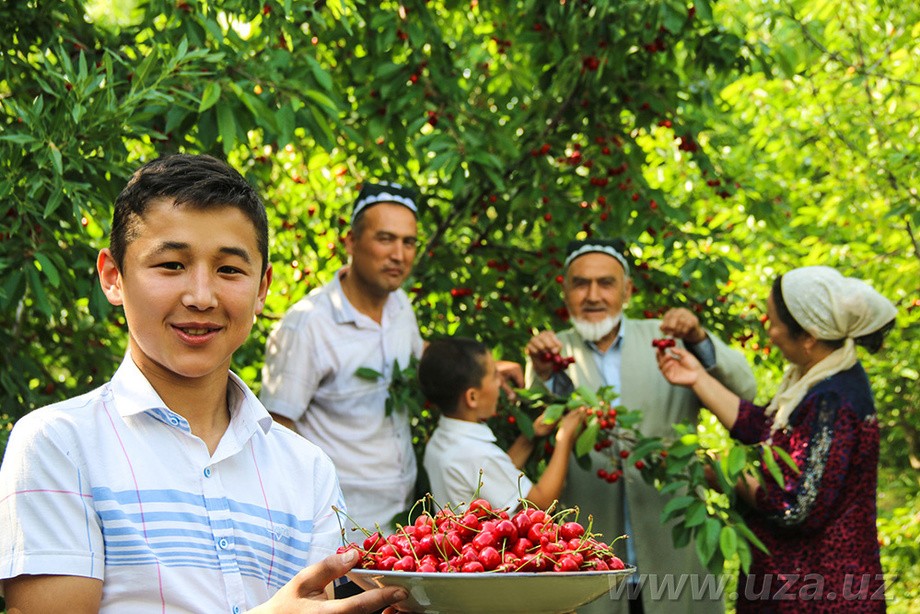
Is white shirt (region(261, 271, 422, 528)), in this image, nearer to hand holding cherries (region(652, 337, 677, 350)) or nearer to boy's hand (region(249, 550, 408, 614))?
hand holding cherries (region(652, 337, 677, 350))

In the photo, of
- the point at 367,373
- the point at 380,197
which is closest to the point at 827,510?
the point at 367,373

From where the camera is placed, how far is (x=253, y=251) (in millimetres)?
1741

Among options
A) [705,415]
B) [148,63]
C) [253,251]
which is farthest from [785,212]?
[253,251]

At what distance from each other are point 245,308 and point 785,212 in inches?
196

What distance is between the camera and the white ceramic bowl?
1474 millimetres

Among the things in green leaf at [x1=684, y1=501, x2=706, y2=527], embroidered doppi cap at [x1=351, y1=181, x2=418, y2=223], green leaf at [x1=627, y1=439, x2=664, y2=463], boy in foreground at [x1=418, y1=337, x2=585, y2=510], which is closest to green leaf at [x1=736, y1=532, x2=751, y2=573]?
green leaf at [x1=684, y1=501, x2=706, y2=527]

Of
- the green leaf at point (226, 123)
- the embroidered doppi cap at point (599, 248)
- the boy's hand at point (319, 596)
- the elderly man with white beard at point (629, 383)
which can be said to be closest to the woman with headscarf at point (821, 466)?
the elderly man with white beard at point (629, 383)

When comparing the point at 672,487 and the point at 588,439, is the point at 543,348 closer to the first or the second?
the point at 588,439

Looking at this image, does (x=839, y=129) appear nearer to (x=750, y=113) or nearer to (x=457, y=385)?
(x=750, y=113)

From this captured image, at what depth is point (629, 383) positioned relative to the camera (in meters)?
4.57

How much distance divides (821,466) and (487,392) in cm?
124

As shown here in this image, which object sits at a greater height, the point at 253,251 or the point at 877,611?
the point at 253,251

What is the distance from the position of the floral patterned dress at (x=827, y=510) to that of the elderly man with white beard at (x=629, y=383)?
0.49 meters

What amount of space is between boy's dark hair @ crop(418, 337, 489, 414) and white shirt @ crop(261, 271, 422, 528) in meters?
0.16
